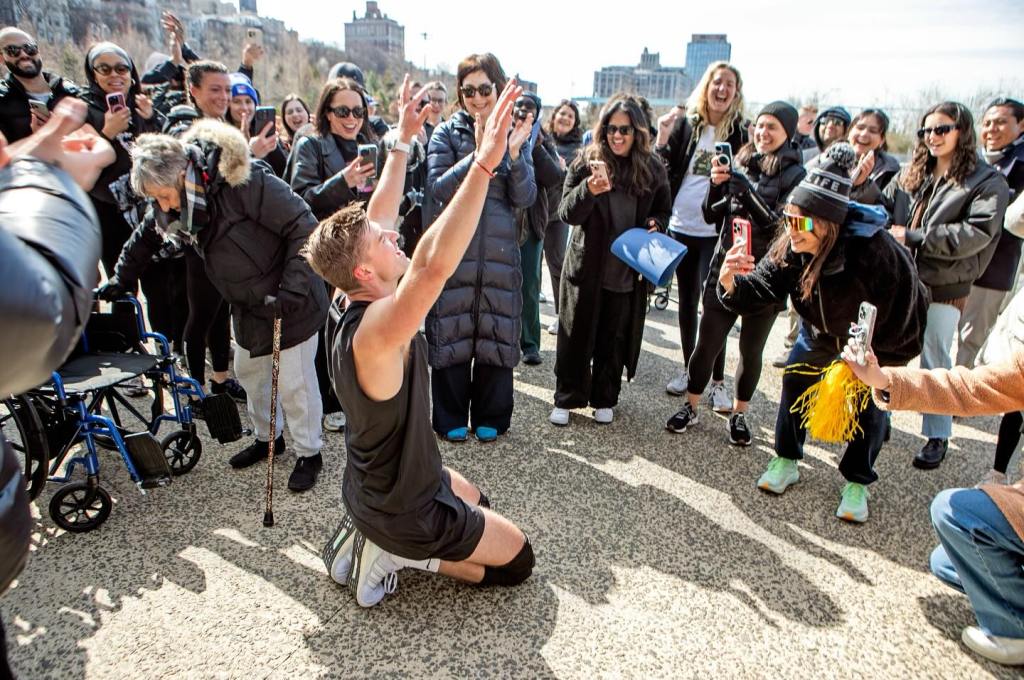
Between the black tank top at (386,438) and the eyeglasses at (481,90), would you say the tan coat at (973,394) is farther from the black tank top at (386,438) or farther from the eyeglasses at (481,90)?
the eyeglasses at (481,90)

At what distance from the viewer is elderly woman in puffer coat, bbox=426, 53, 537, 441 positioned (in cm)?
364

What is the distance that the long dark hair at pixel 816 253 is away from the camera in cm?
299

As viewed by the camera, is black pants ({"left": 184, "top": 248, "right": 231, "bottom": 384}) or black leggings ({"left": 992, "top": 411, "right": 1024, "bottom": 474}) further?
black pants ({"left": 184, "top": 248, "right": 231, "bottom": 384})

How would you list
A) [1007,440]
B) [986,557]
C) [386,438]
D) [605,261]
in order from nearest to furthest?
[386,438]
[986,557]
[1007,440]
[605,261]

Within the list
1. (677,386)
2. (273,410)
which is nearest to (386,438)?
(273,410)

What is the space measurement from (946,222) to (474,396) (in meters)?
3.11

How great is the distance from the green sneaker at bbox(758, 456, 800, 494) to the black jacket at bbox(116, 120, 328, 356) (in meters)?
2.67

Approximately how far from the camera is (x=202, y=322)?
13.3 feet

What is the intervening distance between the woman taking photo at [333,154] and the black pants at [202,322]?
81 centimetres

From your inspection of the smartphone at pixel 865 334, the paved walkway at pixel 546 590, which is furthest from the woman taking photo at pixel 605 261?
the smartphone at pixel 865 334

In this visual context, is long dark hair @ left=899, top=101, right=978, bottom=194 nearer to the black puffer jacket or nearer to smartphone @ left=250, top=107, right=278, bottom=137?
the black puffer jacket

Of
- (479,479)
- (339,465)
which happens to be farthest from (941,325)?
(339,465)

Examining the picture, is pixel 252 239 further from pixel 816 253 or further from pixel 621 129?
pixel 816 253

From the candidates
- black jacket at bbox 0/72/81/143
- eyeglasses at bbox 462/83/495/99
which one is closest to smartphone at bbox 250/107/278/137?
black jacket at bbox 0/72/81/143
